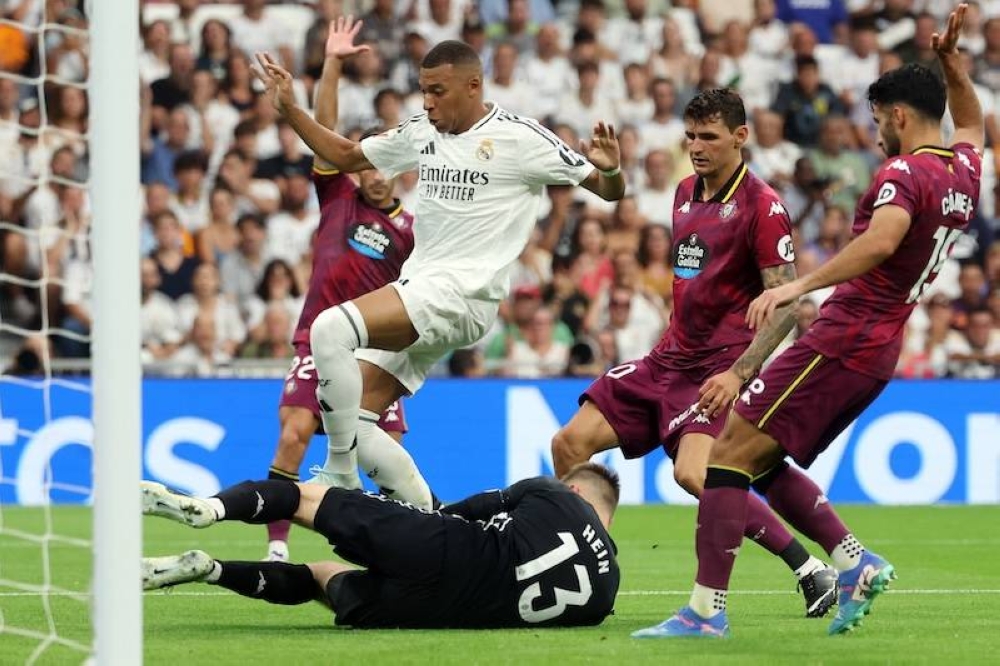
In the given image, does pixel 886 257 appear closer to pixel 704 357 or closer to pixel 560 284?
pixel 704 357

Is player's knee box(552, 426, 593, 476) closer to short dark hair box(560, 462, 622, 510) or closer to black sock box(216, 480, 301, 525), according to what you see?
short dark hair box(560, 462, 622, 510)

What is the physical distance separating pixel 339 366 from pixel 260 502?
1349 millimetres

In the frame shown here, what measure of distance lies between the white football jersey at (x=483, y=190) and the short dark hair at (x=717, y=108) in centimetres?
82

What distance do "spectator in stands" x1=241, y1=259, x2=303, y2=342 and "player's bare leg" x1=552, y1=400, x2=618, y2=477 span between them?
24.7ft

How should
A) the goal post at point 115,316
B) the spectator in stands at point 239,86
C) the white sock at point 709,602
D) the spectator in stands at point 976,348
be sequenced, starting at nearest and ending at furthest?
the goal post at point 115,316 → the white sock at point 709,602 → the spectator in stands at point 976,348 → the spectator in stands at point 239,86

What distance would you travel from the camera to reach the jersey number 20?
6.58 metres

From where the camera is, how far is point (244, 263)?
1612cm

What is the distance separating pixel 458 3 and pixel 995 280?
632 centimetres

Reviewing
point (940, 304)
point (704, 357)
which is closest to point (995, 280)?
point (940, 304)

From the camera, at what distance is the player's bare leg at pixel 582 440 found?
8.16 meters

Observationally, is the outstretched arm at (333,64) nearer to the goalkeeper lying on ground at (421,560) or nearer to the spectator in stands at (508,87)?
the goalkeeper lying on ground at (421,560)

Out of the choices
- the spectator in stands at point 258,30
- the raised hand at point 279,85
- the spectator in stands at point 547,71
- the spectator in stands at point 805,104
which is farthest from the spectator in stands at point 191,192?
the raised hand at point 279,85

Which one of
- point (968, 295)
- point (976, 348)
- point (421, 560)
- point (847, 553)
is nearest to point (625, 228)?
point (968, 295)

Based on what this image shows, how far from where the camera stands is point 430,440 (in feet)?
49.4
